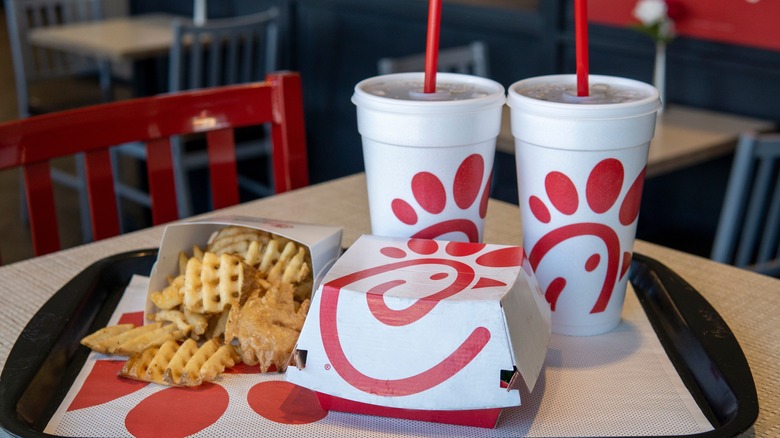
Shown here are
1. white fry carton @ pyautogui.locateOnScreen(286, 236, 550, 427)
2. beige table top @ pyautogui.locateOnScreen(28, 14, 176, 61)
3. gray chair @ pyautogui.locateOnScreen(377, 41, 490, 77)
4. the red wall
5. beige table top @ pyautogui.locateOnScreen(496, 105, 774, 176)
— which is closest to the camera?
white fry carton @ pyautogui.locateOnScreen(286, 236, 550, 427)

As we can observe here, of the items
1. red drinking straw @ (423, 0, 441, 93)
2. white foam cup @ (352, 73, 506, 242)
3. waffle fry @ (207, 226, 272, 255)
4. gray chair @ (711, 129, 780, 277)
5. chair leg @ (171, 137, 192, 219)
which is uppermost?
red drinking straw @ (423, 0, 441, 93)

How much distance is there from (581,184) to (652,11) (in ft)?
6.69

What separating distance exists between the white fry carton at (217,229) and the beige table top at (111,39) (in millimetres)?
2740

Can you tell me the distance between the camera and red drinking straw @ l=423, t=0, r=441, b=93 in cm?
84

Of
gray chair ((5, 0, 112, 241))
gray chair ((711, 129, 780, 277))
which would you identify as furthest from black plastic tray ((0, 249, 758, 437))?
gray chair ((5, 0, 112, 241))

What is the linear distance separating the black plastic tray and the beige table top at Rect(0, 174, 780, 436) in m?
0.04

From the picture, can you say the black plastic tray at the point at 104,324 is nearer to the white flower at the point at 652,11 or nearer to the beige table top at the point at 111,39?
the white flower at the point at 652,11

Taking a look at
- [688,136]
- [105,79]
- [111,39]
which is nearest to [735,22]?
[688,136]

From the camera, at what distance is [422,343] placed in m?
0.72

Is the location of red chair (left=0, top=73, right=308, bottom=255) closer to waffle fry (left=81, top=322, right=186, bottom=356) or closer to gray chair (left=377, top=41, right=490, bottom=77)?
waffle fry (left=81, top=322, right=186, bottom=356)

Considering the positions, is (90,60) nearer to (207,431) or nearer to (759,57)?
(759,57)

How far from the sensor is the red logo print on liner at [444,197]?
880 mm

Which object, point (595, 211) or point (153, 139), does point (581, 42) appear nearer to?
point (595, 211)

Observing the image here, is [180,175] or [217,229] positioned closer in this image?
[217,229]
